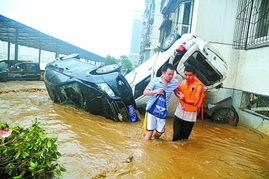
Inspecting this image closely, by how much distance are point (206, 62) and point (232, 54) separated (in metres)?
2.63

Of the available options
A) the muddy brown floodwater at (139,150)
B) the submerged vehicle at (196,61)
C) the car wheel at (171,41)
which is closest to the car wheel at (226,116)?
the muddy brown floodwater at (139,150)

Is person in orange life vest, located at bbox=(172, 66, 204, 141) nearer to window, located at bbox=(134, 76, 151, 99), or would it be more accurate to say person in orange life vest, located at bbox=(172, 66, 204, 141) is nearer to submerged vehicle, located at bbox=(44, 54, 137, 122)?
submerged vehicle, located at bbox=(44, 54, 137, 122)

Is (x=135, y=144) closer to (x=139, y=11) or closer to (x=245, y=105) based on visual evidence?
(x=245, y=105)

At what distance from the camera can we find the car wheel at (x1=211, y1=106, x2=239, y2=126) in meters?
5.92

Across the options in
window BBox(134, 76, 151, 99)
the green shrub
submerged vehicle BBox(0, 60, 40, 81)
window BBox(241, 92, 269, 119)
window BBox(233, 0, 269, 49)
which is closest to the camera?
the green shrub

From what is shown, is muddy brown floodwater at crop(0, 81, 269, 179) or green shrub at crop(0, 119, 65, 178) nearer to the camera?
green shrub at crop(0, 119, 65, 178)

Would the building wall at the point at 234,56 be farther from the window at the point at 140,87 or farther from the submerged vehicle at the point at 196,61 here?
the window at the point at 140,87

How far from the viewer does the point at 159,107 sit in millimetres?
3480

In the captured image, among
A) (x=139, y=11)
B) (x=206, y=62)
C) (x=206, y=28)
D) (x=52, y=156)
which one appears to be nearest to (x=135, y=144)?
(x=52, y=156)

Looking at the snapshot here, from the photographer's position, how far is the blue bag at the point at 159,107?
348 centimetres

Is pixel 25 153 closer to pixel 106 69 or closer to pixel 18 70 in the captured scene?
pixel 106 69

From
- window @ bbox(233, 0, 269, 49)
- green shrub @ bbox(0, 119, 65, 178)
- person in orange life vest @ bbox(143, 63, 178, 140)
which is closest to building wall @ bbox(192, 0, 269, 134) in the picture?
window @ bbox(233, 0, 269, 49)

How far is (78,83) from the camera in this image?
518cm

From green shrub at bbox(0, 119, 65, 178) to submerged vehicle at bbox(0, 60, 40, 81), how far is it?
37.1ft
